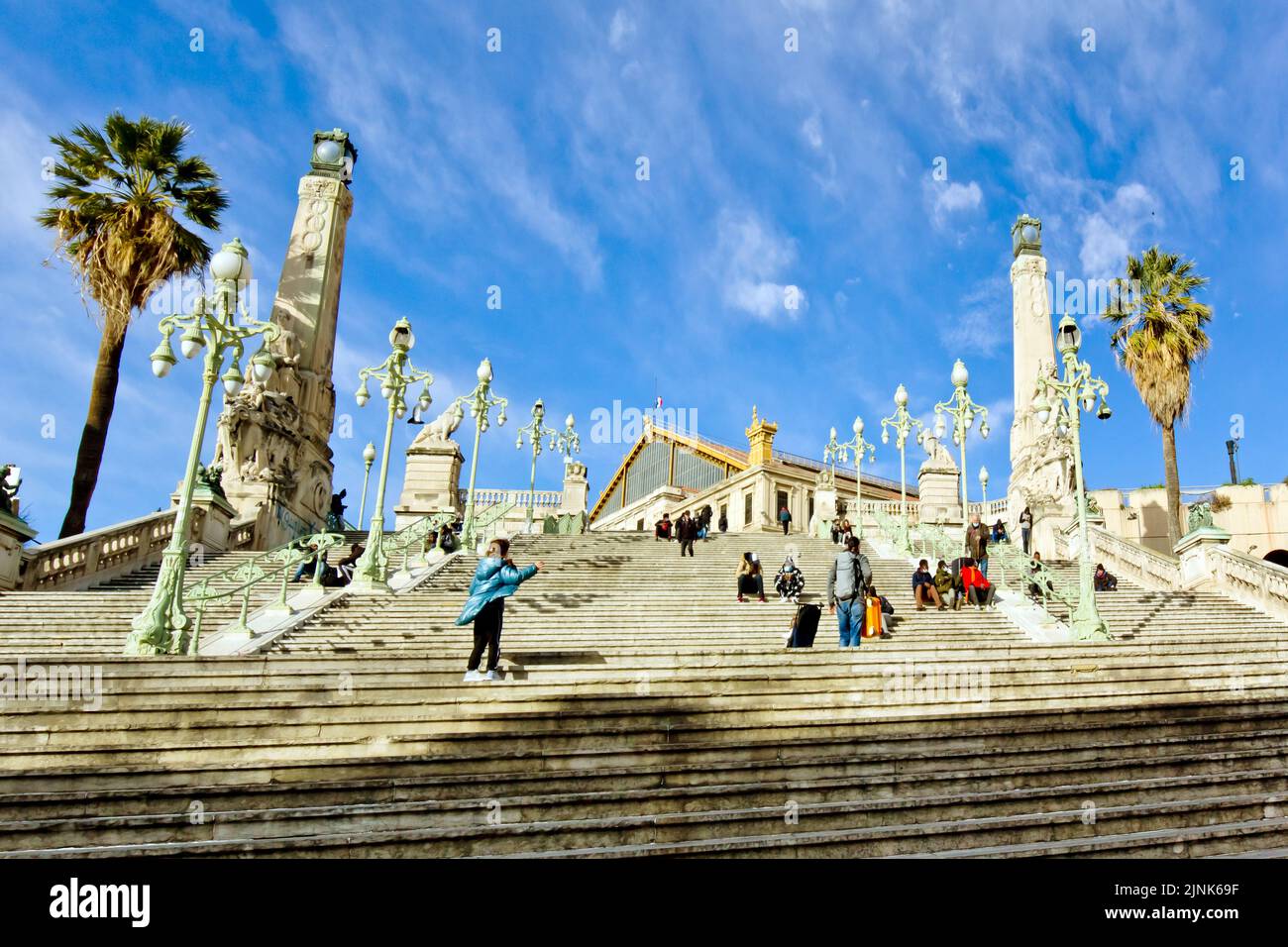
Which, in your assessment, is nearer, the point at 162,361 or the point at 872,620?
the point at 162,361

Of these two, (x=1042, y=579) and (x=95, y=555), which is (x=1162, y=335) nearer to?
(x=1042, y=579)

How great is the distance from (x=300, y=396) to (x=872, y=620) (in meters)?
21.4

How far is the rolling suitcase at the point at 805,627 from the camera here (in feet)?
31.3

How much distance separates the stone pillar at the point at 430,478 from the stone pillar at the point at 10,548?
16.7 meters

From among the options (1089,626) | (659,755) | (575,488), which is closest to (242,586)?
(659,755)

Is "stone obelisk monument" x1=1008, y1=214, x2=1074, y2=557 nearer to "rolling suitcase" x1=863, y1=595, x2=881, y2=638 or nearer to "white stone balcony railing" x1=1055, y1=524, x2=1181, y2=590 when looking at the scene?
"white stone balcony railing" x1=1055, y1=524, x2=1181, y2=590

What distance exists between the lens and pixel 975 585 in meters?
13.1

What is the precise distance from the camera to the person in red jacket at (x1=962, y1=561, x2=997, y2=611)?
13.0m

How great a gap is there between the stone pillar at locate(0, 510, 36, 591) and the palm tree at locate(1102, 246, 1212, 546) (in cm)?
2601

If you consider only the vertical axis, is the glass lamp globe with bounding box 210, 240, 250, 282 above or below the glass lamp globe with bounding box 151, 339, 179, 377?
above

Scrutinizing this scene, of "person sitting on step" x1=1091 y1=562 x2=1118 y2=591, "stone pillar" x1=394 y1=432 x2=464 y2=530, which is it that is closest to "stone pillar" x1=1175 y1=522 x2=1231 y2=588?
"person sitting on step" x1=1091 y1=562 x2=1118 y2=591

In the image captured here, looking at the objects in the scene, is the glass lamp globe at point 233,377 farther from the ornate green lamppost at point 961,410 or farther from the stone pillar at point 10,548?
the ornate green lamppost at point 961,410
